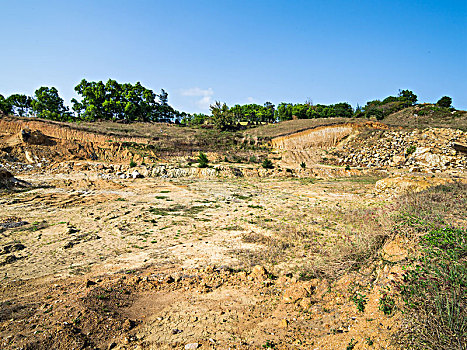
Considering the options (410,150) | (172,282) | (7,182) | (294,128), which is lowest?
(172,282)

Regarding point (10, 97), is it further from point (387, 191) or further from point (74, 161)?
point (387, 191)

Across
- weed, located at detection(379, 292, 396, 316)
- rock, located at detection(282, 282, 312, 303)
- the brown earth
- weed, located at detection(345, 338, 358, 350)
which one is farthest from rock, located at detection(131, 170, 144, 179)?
weed, located at detection(345, 338, 358, 350)

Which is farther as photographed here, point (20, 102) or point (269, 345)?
point (20, 102)

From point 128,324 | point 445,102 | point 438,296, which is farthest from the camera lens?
point 445,102

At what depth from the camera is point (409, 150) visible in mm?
25812

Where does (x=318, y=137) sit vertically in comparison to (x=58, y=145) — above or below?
above

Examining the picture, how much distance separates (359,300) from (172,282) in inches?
151

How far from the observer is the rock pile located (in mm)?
22188

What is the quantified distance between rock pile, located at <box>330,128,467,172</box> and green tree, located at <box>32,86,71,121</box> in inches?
2305

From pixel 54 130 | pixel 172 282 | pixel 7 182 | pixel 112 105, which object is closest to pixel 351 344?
pixel 172 282

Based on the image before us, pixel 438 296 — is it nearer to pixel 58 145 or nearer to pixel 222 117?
pixel 58 145

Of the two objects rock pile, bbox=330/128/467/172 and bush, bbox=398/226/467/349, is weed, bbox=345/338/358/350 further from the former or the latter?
rock pile, bbox=330/128/467/172

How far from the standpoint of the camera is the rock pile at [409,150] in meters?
22.2

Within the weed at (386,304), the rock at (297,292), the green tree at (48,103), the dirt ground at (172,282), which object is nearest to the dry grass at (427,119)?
the dirt ground at (172,282)
